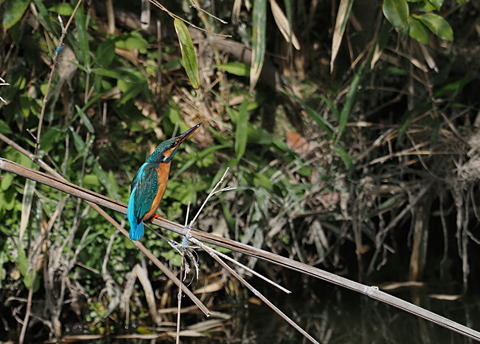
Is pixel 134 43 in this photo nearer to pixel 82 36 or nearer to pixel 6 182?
pixel 82 36

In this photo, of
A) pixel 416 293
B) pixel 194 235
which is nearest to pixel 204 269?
pixel 416 293

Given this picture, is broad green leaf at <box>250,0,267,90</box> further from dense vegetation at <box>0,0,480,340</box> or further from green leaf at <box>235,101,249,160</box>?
green leaf at <box>235,101,249,160</box>

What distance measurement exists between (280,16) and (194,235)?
1.82 meters

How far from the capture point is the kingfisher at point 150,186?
7.06ft

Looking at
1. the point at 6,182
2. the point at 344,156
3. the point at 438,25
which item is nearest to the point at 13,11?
the point at 6,182

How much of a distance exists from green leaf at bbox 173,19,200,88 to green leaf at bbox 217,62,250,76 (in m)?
1.54

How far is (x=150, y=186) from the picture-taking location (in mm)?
2221

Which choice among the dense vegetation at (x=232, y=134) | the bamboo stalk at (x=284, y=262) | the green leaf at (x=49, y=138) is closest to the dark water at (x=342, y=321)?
the dense vegetation at (x=232, y=134)

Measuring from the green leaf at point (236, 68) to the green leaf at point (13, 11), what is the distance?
1.03 meters

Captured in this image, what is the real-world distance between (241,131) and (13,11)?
1148mm

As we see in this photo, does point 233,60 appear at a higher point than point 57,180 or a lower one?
higher

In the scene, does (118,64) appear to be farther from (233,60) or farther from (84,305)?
(84,305)

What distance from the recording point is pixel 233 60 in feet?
12.1

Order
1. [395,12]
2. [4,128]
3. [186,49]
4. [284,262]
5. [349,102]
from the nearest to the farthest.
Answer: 1. [284,262]
2. [186,49]
3. [395,12]
4. [4,128]
5. [349,102]
